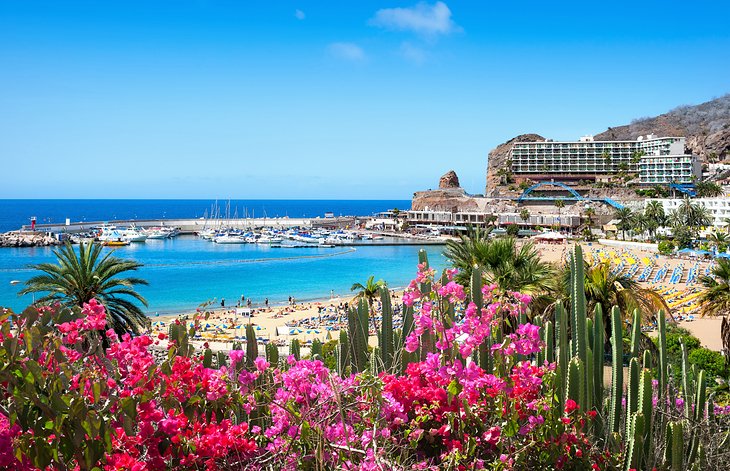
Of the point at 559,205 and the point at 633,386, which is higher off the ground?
the point at 559,205

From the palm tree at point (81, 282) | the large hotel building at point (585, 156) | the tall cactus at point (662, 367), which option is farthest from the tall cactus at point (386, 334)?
the large hotel building at point (585, 156)

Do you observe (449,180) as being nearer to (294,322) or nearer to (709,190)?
(709,190)

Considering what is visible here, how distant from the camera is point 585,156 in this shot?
421 ft

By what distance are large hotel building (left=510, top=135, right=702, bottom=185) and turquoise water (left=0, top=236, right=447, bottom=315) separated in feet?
189

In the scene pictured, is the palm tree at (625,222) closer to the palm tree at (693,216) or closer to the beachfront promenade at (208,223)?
the palm tree at (693,216)

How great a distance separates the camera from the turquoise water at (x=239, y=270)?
149 feet

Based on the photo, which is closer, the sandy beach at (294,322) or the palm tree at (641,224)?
the sandy beach at (294,322)

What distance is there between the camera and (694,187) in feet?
313

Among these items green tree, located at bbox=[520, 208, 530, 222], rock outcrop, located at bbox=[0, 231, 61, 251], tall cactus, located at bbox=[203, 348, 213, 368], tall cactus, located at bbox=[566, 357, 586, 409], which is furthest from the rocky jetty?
tall cactus, located at bbox=[566, 357, 586, 409]

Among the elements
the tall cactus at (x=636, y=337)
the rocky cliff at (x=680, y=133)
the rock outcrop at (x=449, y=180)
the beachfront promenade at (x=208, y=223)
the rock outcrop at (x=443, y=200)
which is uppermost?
the rocky cliff at (x=680, y=133)

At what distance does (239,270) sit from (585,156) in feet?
292

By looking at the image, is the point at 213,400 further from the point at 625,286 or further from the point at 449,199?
the point at 449,199

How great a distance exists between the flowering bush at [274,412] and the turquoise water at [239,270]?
36747 millimetres

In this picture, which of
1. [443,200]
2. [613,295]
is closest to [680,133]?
[443,200]
